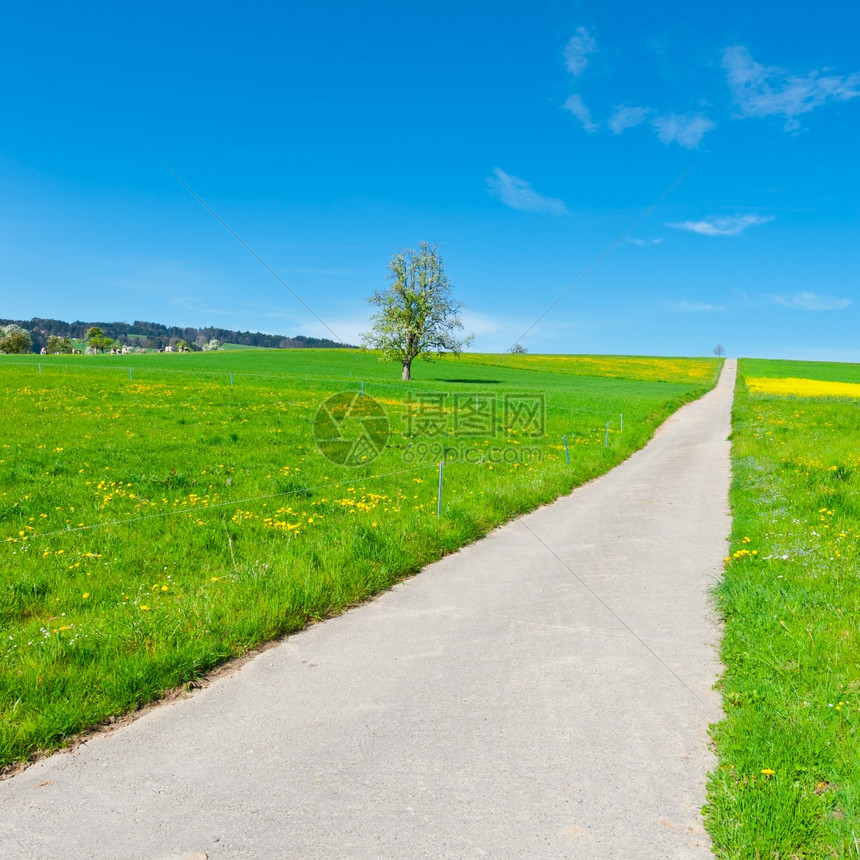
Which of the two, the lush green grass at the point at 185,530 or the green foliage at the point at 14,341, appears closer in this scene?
the lush green grass at the point at 185,530

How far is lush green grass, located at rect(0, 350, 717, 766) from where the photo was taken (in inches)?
215

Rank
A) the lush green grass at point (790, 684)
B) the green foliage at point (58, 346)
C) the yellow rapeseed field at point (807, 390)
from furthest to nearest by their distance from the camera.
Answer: the green foliage at point (58, 346)
the yellow rapeseed field at point (807, 390)
the lush green grass at point (790, 684)

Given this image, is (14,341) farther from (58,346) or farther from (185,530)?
(185,530)

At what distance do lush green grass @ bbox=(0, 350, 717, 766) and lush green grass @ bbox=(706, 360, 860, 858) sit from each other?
15.8 ft

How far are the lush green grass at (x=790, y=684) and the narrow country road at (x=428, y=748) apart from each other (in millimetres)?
280

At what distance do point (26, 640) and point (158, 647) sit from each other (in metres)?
1.56

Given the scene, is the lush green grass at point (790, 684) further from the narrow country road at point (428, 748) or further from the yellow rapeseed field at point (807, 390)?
the yellow rapeseed field at point (807, 390)

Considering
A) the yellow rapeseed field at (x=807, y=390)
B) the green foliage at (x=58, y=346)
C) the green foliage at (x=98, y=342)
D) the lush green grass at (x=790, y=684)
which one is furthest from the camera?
the green foliage at (x=98, y=342)

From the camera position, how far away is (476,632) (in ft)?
22.0

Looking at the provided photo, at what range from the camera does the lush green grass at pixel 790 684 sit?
11.7ft

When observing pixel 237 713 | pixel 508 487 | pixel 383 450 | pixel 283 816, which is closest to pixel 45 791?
pixel 237 713

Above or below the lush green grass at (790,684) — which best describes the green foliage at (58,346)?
above

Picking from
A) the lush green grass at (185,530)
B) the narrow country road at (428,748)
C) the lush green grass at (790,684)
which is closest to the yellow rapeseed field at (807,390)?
the lush green grass at (185,530)

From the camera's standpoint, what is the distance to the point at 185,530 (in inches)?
384
